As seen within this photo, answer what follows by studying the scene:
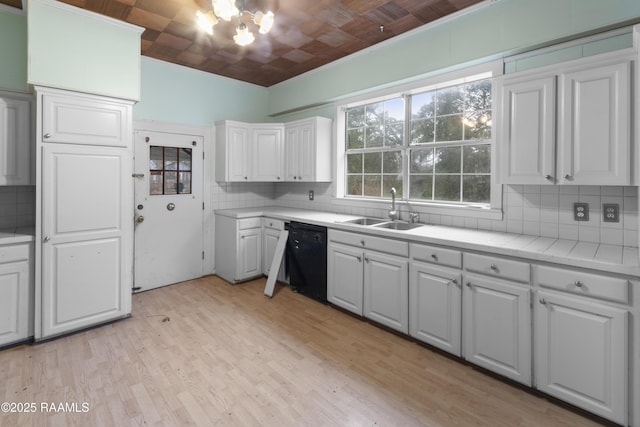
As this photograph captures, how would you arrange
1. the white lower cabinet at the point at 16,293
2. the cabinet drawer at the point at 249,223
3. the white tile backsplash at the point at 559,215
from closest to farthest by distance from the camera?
the white tile backsplash at the point at 559,215, the white lower cabinet at the point at 16,293, the cabinet drawer at the point at 249,223

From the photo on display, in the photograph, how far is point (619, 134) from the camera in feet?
6.40

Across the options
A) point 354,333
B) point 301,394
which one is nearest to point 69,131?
point 301,394

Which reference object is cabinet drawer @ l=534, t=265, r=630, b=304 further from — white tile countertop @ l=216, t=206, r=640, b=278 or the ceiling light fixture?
the ceiling light fixture

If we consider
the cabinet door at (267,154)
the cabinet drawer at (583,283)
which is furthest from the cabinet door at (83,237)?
the cabinet drawer at (583,283)

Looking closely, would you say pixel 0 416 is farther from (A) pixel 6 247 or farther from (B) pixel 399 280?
(B) pixel 399 280

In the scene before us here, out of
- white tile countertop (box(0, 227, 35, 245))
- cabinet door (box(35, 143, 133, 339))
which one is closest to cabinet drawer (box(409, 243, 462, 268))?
cabinet door (box(35, 143, 133, 339))

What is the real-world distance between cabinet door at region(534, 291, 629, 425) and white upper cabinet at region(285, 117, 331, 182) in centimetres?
283

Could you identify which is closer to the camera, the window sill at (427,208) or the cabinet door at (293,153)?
the window sill at (427,208)

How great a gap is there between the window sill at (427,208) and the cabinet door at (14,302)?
3184 mm

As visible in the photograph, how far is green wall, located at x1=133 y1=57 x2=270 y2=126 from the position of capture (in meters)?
3.95

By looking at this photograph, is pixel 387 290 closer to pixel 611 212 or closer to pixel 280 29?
pixel 611 212

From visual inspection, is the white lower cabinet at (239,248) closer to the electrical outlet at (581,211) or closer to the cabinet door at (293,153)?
the cabinet door at (293,153)

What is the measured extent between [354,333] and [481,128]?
7.27 feet

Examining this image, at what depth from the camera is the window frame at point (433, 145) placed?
2764mm
